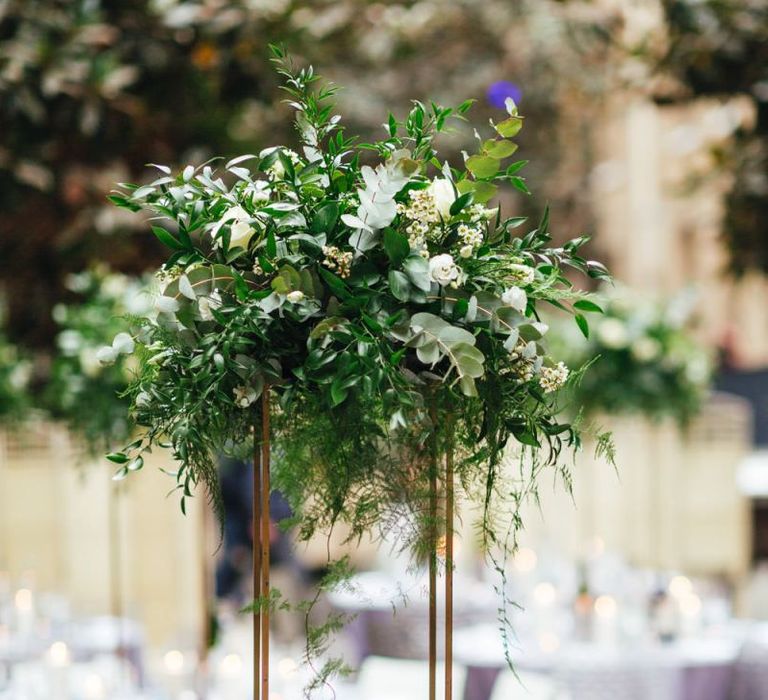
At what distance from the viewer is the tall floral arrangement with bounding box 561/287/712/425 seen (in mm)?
7777

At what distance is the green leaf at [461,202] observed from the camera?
224cm

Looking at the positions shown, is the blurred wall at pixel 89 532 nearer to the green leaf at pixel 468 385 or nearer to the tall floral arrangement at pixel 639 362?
the tall floral arrangement at pixel 639 362

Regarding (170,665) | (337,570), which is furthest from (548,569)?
(337,570)

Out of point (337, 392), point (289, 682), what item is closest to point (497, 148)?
point (337, 392)

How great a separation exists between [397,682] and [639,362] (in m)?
3.29

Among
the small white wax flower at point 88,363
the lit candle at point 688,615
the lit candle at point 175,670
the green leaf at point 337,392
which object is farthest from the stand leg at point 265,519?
the lit candle at point 688,615

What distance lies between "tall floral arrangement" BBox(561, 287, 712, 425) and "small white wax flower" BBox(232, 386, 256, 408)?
5714 millimetres

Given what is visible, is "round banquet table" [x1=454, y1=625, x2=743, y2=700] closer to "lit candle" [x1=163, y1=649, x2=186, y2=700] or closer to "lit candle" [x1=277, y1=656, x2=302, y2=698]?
"lit candle" [x1=277, y1=656, x2=302, y2=698]

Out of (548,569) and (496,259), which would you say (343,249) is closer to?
(496,259)


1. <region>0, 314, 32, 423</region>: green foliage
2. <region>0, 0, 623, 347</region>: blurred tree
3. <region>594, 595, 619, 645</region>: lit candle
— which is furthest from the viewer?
<region>0, 314, 32, 423</region>: green foliage

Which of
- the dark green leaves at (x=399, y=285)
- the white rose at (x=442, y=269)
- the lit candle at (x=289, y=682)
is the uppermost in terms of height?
the white rose at (x=442, y=269)

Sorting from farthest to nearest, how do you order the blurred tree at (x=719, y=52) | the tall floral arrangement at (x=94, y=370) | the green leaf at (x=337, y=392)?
the blurred tree at (x=719, y=52) < the tall floral arrangement at (x=94, y=370) < the green leaf at (x=337, y=392)

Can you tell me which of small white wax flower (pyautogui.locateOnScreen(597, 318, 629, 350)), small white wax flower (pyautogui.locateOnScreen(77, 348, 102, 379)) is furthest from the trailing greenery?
small white wax flower (pyautogui.locateOnScreen(597, 318, 629, 350))

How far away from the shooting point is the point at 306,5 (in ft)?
26.0
